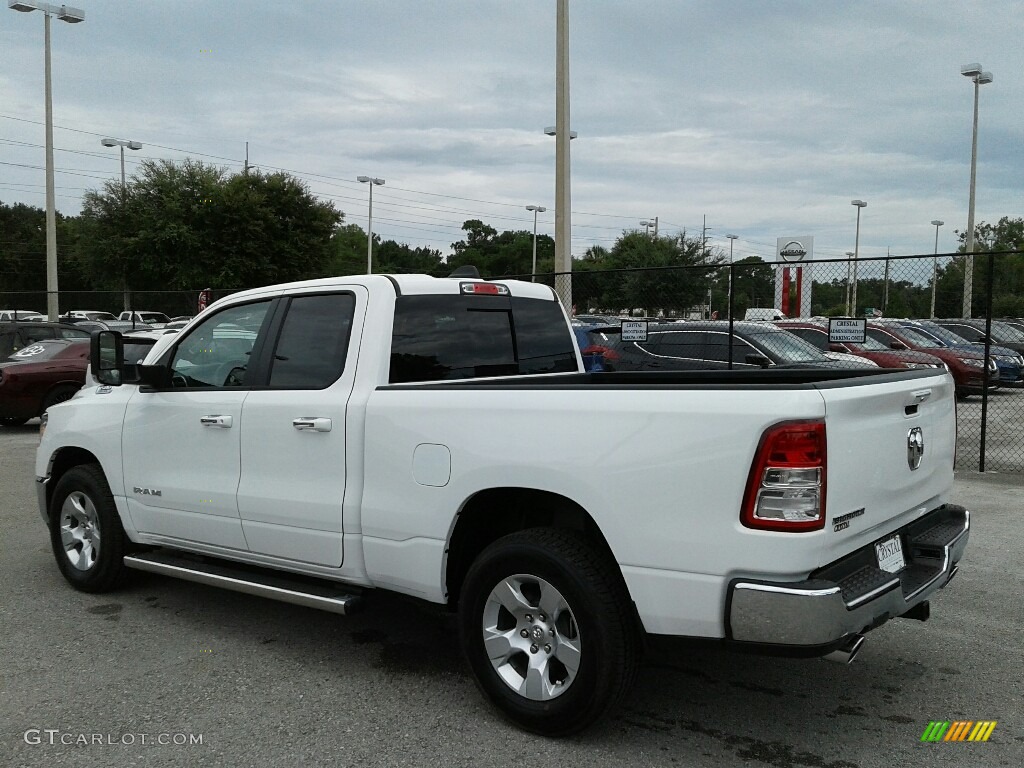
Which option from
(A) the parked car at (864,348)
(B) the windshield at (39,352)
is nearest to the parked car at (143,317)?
(B) the windshield at (39,352)

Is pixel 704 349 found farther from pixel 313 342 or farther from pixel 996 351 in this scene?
pixel 996 351

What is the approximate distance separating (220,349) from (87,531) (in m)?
1.63

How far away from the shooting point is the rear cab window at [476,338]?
436 cm

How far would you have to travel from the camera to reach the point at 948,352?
18359mm

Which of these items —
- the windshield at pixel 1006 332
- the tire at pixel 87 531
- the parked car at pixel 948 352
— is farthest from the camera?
the windshield at pixel 1006 332

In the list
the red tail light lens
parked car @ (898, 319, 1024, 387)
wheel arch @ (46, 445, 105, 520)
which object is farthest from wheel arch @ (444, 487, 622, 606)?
parked car @ (898, 319, 1024, 387)

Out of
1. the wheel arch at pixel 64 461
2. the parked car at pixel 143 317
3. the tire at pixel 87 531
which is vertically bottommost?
the tire at pixel 87 531

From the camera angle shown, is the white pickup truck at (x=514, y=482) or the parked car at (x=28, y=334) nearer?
the white pickup truck at (x=514, y=482)

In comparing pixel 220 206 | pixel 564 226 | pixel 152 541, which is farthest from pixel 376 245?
pixel 152 541

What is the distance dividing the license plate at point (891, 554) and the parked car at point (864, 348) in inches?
434

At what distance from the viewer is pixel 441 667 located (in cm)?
440

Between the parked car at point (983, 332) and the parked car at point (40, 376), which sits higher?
the parked car at point (983, 332)

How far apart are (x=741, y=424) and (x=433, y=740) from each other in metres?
1.78

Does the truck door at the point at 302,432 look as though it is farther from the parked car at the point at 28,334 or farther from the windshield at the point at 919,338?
the windshield at the point at 919,338
